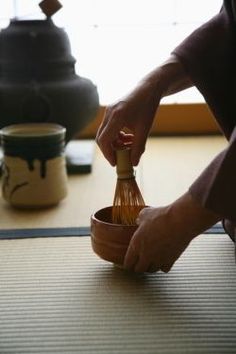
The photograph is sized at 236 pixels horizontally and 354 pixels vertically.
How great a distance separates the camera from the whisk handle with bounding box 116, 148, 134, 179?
1.00 meters

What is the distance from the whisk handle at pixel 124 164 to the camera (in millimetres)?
1002

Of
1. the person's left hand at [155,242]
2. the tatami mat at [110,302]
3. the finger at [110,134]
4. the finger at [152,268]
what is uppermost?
the finger at [110,134]

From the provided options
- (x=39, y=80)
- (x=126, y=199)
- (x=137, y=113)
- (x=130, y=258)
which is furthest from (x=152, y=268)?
(x=39, y=80)

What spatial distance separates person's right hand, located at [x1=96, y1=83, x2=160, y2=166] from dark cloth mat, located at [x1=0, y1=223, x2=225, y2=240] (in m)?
0.23

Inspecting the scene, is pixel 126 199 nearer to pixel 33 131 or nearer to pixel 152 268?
pixel 152 268

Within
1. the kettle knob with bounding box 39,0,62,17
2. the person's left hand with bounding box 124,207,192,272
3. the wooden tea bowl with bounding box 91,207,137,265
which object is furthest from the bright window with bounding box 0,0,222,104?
the person's left hand with bounding box 124,207,192,272

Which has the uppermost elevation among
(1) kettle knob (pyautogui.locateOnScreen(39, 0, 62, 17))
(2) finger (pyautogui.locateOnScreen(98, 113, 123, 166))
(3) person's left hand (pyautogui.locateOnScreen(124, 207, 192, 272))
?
(1) kettle knob (pyautogui.locateOnScreen(39, 0, 62, 17))

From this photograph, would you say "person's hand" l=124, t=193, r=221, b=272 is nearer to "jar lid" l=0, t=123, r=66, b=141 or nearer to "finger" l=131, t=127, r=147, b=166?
"finger" l=131, t=127, r=147, b=166

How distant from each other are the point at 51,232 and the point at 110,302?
1.11 ft

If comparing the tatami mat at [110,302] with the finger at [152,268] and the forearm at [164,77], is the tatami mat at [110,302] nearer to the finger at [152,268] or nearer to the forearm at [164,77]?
the finger at [152,268]

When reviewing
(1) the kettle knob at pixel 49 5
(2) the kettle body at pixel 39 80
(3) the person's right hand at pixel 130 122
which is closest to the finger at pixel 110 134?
(3) the person's right hand at pixel 130 122

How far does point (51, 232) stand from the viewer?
121cm

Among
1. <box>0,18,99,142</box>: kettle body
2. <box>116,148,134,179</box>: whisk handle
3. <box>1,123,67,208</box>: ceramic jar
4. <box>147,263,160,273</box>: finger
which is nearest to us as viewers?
<box>147,263,160,273</box>: finger

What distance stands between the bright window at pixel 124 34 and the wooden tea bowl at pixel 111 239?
1290 mm
